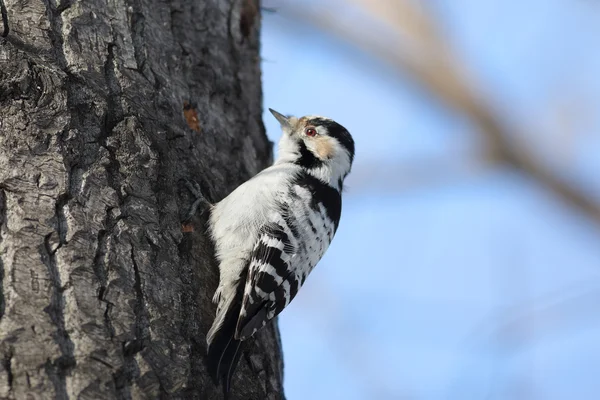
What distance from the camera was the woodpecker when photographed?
10.7ft

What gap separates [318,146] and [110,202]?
6.95 ft

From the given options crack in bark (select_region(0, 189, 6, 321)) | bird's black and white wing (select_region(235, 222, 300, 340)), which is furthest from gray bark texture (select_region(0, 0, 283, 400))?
bird's black and white wing (select_region(235, 222, 300, 340))

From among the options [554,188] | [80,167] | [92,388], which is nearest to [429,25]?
[554,188]

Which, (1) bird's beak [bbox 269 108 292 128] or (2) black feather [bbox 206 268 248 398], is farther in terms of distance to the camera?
(1) bird's beak [bbox 269 108 292 128]

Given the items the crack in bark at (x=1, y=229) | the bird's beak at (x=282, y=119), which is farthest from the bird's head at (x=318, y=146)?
the crack in bark at (x=1, y=229)

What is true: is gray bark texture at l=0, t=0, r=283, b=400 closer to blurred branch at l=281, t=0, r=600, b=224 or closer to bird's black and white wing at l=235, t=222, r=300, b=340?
bird's black and white wing at l=235, t=222, r=300, b=340

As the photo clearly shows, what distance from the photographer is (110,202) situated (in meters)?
2.92

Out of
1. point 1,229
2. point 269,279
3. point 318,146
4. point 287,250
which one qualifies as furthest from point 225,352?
point 318,146

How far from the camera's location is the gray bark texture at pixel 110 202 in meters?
2.44

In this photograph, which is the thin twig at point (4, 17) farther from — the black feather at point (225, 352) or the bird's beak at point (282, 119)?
the bird's beak at point (282, 119)

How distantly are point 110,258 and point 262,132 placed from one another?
191 centimetres

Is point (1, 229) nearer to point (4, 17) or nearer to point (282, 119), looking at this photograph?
point (4, 17)

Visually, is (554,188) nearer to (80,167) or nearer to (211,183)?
(211,183)

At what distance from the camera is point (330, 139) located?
489cm
